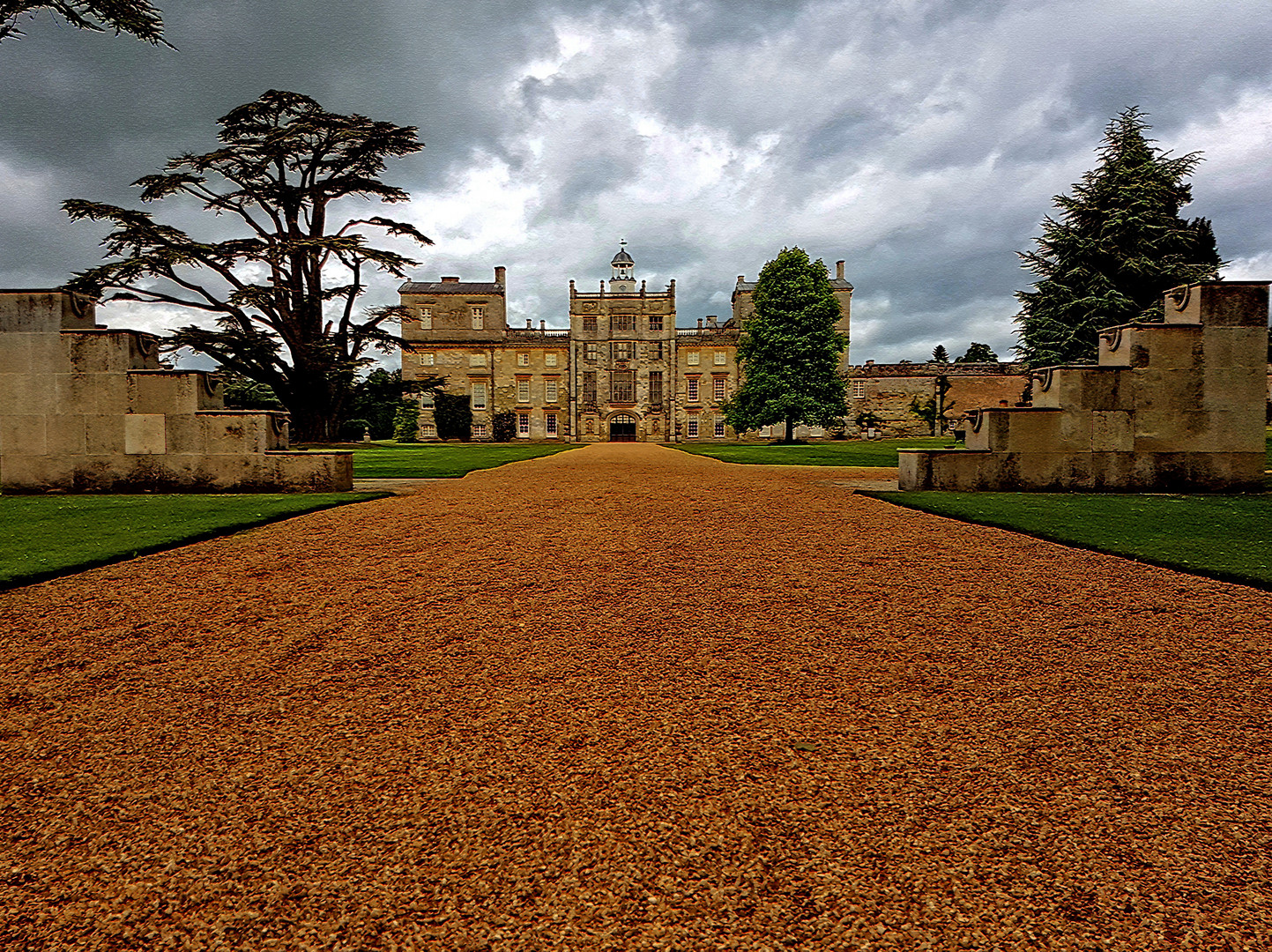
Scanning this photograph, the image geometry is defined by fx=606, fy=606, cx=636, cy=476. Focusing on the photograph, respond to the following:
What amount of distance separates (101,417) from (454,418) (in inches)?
1815

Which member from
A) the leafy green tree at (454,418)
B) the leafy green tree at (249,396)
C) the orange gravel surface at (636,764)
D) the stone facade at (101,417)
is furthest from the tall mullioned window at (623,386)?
the orange gravel surface at (636,764)

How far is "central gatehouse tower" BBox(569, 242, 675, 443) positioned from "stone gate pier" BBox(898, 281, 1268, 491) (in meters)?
47.8

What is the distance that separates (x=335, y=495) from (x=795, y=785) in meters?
8.87

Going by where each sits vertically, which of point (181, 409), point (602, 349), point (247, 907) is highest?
point (602, 349)

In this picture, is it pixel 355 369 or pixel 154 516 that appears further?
pixel 355 369

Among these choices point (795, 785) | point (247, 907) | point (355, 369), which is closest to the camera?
point (247, 907)

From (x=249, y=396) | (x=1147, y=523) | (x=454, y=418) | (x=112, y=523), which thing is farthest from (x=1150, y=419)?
(x=454, y=418)

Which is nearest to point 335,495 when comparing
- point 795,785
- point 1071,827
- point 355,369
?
point 795,785

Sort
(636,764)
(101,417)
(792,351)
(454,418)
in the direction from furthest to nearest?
1. (454,418)
2. (792,351)
3. (101,417)
4. (636,764)

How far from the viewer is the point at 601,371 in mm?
56781

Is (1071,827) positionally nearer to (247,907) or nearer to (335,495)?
(247,907)

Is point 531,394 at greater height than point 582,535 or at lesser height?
greater

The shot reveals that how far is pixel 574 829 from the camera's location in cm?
164

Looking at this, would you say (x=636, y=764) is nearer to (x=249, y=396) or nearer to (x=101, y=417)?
(x=101, y=417)
